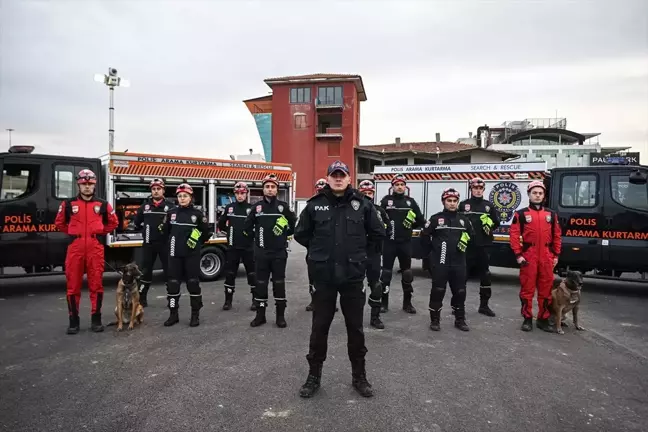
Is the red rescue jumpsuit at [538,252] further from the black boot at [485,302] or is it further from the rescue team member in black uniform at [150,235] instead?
the rescue team member in black uniform at [150,235]

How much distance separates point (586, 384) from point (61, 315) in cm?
703

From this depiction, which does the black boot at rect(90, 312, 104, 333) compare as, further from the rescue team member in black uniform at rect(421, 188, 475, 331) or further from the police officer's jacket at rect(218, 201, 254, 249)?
the rescue team member in black uniform at rect(421, 188, 475, 331)

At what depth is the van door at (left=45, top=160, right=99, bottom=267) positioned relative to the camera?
7445 mm

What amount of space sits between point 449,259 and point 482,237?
4.65ft

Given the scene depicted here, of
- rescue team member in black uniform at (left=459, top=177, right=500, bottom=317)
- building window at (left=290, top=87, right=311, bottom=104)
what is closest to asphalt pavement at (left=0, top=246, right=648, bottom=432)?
rescue team member in black uniform at (left=459, top=177, right=500, bottom=317)

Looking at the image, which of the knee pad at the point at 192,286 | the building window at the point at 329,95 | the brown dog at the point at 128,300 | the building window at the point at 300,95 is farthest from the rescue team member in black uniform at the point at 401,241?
the building window at the point at 300,95

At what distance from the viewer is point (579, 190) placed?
815 cm

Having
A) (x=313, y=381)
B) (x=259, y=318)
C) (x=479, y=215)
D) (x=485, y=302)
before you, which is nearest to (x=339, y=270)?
(x=313, y=381)

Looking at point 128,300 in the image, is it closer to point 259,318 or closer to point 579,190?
point 259,318

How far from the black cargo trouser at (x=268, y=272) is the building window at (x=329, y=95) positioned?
36.0 meters

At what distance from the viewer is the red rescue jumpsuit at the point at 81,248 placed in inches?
212

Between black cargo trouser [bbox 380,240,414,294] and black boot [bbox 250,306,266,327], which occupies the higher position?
black cargo trouser [bbox 380,240,414,294]

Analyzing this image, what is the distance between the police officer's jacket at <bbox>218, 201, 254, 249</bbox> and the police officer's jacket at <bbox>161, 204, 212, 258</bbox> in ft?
2.44

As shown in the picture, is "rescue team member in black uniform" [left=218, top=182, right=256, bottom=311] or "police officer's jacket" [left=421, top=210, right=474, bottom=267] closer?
"police officer's jacket" [left=421, top=210, right=474, bottom=267]
